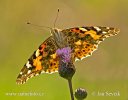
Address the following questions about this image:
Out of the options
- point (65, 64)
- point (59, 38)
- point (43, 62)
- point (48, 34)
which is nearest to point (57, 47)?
point (59, 38)

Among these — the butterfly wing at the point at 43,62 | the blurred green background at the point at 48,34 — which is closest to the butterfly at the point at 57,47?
the butterfly wing at the point at 43,62

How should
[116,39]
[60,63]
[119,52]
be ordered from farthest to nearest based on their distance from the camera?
[116,39] < [119,52] < [60,63]

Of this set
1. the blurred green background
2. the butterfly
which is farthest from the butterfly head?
the blurred green background

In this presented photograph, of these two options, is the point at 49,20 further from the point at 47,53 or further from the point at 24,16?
the point at 47,53

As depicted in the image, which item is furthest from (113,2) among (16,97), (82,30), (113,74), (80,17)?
(82,30)

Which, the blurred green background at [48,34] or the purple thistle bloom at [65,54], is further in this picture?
the blurred green background at [48,34]

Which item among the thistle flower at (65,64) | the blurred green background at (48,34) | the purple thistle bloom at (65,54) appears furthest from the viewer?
the blurred green background at (48,34)

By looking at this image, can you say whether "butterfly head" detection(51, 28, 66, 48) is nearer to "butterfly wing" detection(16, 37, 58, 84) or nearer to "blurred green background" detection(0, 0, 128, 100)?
"butterfly wing" detection(16, 37, 58, 84)

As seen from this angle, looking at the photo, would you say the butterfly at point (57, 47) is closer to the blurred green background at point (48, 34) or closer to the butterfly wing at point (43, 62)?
the butterfly wing at point (43, 62)
